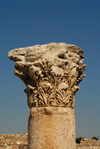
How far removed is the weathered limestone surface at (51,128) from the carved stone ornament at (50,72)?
0.16 m

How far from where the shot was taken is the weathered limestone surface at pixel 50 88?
15.0 feet

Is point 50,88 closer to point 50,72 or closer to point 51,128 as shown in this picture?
point 50,72

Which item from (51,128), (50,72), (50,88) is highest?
(50,72)

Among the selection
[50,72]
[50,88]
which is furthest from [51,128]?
[50,72]

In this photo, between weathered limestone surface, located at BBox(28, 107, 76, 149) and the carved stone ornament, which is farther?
the carved stone ornament

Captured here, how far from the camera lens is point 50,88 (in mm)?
4773

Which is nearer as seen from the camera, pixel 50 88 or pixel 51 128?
pixel 51 128

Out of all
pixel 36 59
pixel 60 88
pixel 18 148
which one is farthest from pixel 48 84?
pixel 18 148

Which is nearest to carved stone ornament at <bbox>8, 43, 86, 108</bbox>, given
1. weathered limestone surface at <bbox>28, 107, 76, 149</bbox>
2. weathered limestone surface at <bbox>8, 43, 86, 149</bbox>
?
weathered limestone surface at <bbox>8, 43, 86, 149</bbox>

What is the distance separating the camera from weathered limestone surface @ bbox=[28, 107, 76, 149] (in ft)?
14.8

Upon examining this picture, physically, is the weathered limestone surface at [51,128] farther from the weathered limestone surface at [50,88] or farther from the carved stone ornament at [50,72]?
the carved stone ornament at [50,72]

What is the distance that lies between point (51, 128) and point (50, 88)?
740 mm

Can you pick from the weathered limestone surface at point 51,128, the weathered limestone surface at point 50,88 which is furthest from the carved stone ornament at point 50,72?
the weathered limestone surface at point 51,128

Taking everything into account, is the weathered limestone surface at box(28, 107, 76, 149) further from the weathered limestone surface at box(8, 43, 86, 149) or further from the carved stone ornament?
the carved stone ornament
